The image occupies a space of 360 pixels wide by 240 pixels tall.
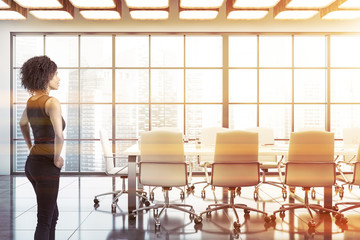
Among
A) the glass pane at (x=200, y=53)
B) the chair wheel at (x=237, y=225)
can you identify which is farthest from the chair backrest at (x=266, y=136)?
the chair wheel at (x=237, y=225)

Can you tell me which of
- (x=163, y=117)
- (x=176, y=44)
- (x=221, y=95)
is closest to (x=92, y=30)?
(x=176, y=44)

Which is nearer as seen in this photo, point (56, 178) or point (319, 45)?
point (56, 178)

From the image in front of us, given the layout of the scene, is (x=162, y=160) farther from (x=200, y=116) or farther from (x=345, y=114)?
(x=345, y=114)

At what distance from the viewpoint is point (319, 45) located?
8023mm

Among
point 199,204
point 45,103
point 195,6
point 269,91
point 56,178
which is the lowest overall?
point 199,204

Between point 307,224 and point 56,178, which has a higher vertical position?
point 56,178

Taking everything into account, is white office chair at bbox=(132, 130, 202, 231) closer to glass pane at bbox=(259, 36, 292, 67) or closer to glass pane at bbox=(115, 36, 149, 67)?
glass pane at bbox=(115, 36, 149, 67)

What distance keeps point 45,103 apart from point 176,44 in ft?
19.5

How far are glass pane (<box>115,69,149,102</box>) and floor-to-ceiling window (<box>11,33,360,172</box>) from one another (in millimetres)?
23

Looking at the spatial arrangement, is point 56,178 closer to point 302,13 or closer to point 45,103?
point 45,103

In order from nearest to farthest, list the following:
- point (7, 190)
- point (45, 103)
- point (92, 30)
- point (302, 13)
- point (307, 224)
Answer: point (45, 103) → point (307, 224) → point (302, 13) → point (7, 190) → point (92, 30)

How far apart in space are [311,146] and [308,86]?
4.55m

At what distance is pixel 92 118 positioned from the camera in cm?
802

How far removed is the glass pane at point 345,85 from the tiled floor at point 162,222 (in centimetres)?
298
